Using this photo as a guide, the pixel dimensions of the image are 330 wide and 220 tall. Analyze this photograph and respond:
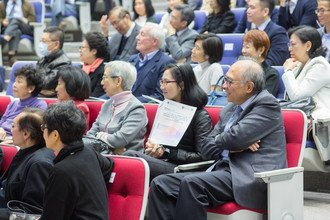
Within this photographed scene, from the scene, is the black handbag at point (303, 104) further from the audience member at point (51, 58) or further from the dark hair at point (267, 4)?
the audience member at point (51, 58)

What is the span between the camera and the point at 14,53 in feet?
30.6

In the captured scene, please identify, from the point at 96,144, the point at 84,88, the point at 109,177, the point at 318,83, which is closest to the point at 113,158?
the point at 109,177

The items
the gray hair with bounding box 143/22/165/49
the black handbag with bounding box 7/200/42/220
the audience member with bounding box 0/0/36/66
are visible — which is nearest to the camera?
the black handbag with bounding box 7/200/42/220

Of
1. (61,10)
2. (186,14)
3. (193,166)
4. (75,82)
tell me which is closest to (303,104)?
(193,166)

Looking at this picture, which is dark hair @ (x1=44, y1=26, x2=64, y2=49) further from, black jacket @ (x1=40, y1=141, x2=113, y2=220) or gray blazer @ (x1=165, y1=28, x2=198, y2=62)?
black jacket @ (x1=40, y1=141, x2=113, y2=220)

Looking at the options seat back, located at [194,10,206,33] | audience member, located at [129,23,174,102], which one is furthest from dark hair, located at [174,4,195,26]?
audience member, located at [129,23,174,102]

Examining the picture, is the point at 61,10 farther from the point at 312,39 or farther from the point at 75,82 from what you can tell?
the point at 312,39

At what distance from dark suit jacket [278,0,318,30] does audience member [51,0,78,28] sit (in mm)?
3408

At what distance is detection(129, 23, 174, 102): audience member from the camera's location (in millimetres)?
5961

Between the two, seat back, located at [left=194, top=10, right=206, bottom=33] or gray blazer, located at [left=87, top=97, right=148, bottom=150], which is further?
seat back, located at [left=194, top=10, right=206, bottom=33]

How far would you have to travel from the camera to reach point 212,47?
5.81 metres

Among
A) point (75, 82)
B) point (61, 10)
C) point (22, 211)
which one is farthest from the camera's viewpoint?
point (61, 10)

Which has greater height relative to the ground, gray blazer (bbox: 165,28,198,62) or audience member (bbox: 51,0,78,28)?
gray blazer (bbox: 165,28,198,62)

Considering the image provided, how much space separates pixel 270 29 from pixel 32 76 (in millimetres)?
2093
